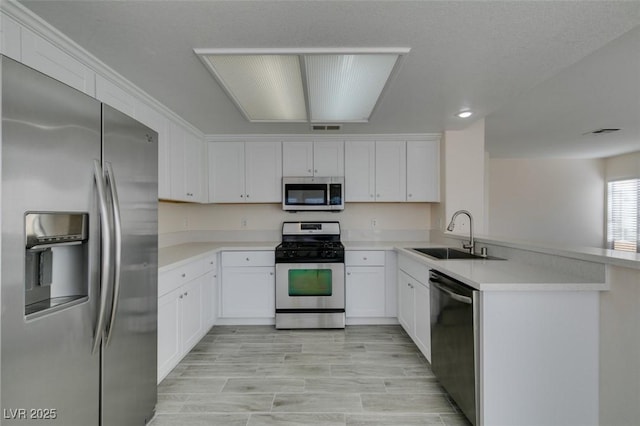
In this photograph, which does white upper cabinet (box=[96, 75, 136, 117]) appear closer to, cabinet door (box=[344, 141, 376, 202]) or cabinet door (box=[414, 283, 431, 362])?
cabinet door (box=[344, 141, 376, 202])

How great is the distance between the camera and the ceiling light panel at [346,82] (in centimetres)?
190

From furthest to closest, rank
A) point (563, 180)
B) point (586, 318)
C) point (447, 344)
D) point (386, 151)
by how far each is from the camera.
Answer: point (563, 180) → point (386, 151) → point (447, 344) → point (586, 318)

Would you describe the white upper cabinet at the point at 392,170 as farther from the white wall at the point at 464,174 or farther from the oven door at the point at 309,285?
the oven door at the point at 309,285

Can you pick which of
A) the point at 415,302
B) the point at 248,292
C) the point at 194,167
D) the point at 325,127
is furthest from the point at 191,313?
the point at 325,127

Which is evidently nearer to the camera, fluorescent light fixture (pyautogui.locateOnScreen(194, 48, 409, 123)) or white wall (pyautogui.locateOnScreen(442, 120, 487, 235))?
fluorescent light fixture (pyautogui.locateOnScreen(194, 48, 409, 123))

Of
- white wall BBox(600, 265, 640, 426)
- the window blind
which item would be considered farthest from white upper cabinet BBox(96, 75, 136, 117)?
the window blind

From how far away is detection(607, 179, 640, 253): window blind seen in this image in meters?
6.20

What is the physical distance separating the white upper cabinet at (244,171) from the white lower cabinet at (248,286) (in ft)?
2.47

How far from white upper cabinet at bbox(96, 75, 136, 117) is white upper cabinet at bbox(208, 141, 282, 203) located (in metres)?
1.52

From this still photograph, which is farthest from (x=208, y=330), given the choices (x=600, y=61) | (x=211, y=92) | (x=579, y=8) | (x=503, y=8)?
(x=600, y=61)

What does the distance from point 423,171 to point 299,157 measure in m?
1.54

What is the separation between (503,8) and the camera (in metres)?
1.43

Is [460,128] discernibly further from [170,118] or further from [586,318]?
[170,118]

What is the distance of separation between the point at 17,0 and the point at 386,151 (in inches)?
129
